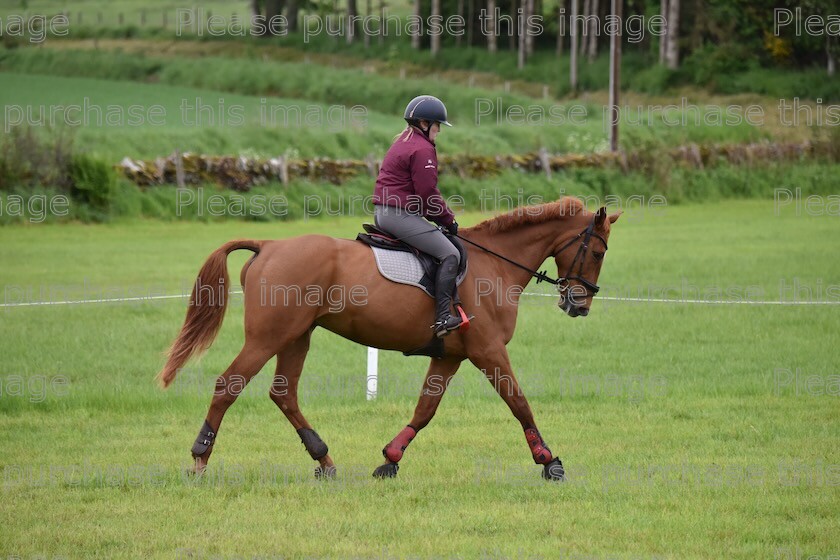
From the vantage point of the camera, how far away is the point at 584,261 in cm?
926

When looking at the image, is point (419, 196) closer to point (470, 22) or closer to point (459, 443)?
point (459, 443)

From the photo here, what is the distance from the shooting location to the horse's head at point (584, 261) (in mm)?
9258

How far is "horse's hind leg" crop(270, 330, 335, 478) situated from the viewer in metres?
8.85

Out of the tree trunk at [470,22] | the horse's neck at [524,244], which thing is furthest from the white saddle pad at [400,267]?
the tree trunk at [470,22]

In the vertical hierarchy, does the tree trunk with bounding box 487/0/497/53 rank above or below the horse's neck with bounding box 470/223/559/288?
above

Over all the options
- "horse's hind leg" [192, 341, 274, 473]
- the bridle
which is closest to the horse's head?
the bridle

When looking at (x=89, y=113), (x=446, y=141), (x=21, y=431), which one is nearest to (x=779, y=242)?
(x=446, y=141)

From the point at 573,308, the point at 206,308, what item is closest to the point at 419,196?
the point at 573,308

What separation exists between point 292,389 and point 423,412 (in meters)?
1.08

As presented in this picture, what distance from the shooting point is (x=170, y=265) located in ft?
75.3

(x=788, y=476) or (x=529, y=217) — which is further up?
(x=529, y=217)

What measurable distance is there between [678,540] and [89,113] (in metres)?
41.2

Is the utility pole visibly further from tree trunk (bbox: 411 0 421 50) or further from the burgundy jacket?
tree trunk (bbox: 411 0 421 50)

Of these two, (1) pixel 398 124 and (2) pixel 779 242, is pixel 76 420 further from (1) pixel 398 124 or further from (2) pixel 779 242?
(1) pixel 398 124
